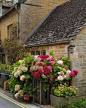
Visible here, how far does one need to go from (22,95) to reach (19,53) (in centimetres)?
537

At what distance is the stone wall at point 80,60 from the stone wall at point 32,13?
6.42 meters

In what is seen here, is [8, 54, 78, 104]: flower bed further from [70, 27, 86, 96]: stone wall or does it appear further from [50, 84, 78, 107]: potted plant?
[70, 27, 86, 96]: stone wall

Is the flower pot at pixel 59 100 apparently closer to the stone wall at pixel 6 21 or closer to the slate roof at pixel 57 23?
the slate roof at pixel 57 23

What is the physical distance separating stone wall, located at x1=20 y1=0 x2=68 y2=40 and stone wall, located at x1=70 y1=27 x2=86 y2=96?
6.42 m

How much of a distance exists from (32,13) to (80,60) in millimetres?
7594

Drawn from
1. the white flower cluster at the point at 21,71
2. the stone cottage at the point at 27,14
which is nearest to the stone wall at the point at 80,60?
the white flower cluster at the point at 21,71

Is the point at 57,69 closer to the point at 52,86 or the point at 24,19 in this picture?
the point at 52,86

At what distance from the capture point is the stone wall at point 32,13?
14.0 meters

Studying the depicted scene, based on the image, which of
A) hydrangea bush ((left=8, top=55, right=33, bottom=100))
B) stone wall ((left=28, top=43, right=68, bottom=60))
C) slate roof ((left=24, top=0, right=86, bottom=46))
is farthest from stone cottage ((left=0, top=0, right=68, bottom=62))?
hydrangea bush ((left=8, top=55, right=33, bottom=100))

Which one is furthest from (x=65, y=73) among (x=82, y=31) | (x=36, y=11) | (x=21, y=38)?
(x=36, y=11)

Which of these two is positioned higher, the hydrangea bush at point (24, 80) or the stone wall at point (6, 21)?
the stone wall at point (6, 21)

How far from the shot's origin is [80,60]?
852cm

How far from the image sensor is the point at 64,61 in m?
8.02

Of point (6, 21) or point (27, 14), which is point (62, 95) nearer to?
Result: point (27, 14)
